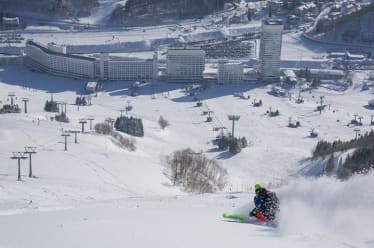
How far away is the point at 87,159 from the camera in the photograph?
2131cm

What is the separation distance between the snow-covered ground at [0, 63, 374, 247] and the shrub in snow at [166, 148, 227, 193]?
526 mm

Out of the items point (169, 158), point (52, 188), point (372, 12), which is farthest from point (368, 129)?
point (372, 12)

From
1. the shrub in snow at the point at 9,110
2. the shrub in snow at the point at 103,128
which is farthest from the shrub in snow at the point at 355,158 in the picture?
the shrub in snow at the point at 9,110

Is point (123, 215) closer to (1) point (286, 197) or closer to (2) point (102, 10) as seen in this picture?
(1) point (286, 197)

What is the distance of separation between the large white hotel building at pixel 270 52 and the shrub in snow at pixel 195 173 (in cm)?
2510

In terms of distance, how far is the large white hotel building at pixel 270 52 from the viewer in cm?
4891

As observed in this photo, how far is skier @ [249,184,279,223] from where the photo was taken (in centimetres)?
872

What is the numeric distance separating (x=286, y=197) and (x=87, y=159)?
42.3ft

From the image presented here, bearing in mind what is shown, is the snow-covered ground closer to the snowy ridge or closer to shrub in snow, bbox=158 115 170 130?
the snowy ridge

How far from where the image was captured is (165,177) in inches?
835

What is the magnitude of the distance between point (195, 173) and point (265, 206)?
13.4 metres

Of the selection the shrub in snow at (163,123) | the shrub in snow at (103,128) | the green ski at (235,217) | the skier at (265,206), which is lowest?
the shrub in snow at (163,123)

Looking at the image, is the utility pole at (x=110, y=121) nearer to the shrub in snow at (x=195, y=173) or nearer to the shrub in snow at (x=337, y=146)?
the shrub in snow at (x=195, y=173)

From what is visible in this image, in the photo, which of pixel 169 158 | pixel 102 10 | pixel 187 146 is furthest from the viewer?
pixel 102 10
